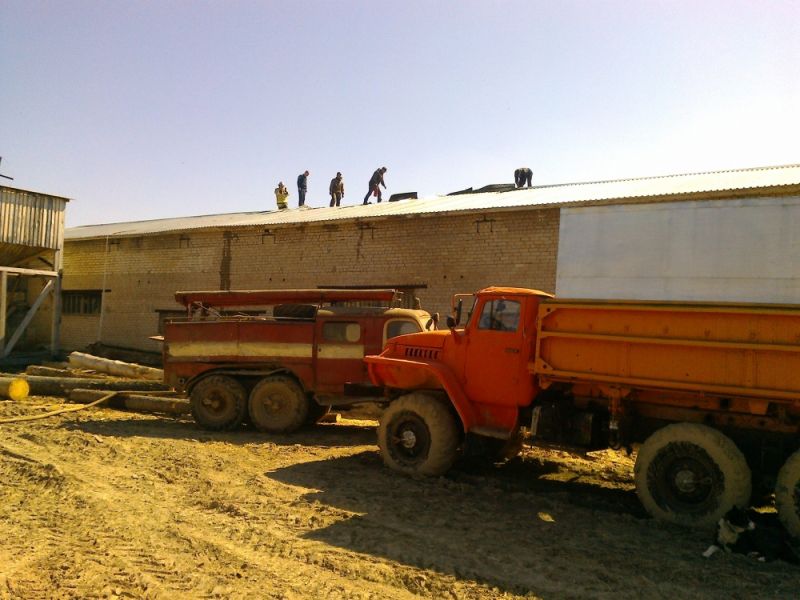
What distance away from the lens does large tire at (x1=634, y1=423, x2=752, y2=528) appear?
20.0 feet

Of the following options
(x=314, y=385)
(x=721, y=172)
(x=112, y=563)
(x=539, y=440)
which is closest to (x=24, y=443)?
(x=314, y=385)

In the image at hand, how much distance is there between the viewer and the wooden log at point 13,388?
43.8 feet

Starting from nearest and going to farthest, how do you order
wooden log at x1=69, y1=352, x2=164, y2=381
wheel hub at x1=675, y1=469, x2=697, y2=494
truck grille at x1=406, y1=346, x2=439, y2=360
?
wheel hub at x1=675, y1=469, x2=697, y2=494 → truck grille at x1=406, y1=346, x2=439, y2=360 → wooden log at x1=69, y1=352, x2=164, y2=381

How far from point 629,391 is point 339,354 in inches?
204

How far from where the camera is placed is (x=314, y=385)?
35.4ft

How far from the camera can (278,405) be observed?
36.2 feet

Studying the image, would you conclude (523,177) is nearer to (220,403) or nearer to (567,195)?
(567,195)

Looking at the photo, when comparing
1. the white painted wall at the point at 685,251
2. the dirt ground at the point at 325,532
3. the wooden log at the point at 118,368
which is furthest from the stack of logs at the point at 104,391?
the white painted wall at the point at 685,251

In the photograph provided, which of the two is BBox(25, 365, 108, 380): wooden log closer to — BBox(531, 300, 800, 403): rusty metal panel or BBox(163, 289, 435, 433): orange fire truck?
BBox(163, 289, 435, 433): orange fire truck

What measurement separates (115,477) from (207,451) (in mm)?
1798

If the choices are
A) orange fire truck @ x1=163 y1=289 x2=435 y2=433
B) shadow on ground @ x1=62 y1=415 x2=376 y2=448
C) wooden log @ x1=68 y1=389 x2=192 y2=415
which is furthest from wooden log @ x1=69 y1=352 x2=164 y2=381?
orange fire truck @ x1=163 y1=289 x2=435 y2=433

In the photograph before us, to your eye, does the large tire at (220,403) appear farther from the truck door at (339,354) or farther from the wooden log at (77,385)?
the wooden log at (77,385)

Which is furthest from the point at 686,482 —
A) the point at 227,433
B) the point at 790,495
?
the point at 227,433

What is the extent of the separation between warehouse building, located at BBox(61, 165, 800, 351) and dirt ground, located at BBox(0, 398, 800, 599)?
2504 mm
